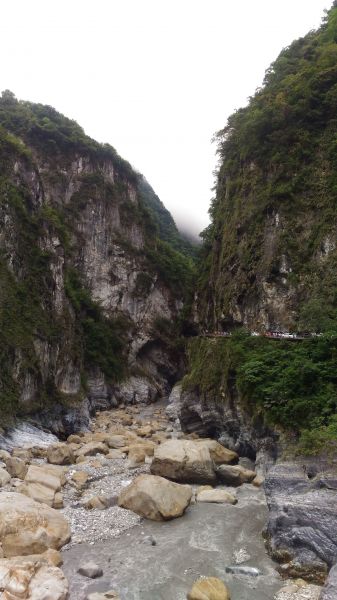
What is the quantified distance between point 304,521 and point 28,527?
632 centimetres

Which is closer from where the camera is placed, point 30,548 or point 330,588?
point 330,588

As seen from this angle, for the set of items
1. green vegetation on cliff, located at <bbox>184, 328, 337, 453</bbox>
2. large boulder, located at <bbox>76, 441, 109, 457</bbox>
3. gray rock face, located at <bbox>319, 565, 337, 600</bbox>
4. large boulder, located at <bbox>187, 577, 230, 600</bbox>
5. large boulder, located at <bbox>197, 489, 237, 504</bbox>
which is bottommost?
large boulder, located at <bbox>76, 441, 109, 457</bbox>

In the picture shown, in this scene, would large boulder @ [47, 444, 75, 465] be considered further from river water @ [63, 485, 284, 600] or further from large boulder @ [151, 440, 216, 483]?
river water @ [63, 485, 284, 600]

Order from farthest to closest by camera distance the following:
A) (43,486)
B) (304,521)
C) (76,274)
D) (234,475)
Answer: (76,274) → (234,475) → (43,486) → (304,521)

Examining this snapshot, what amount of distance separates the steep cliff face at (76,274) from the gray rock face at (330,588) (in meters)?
18.8

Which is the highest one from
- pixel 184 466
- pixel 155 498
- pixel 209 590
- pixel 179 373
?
pixel 209 590

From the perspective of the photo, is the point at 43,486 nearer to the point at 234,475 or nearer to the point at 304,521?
the point at 234,475

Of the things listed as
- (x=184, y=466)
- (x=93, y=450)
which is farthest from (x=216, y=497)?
(x=93, y=450)

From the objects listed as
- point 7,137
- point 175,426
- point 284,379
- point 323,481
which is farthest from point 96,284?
point 323,481

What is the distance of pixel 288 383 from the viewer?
14.4m

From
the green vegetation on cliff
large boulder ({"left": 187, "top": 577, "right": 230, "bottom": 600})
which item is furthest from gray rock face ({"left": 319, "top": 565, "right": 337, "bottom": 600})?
the green vegetation on cliff

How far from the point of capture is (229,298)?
83.4 feet

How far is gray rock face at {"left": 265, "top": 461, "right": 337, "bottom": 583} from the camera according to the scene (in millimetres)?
8555

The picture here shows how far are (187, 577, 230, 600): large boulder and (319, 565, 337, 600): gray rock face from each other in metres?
1.73
